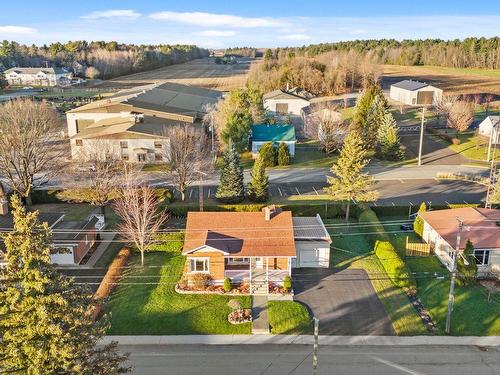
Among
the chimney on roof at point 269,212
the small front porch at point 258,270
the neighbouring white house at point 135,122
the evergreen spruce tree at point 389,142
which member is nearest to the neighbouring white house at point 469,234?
the small front porch at point 258,270

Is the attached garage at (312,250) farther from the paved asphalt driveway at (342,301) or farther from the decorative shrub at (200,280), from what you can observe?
the decorative shrub at (200,280)

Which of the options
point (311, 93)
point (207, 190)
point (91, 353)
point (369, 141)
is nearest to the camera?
point (91, 353)

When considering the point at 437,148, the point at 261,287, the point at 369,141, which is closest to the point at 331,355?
the point at 261,287

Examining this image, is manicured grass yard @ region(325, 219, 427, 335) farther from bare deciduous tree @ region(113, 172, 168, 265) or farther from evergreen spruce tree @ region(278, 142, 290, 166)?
evergreen spruce tree @ region(278, 142, 290, 166)

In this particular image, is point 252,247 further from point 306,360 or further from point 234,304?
point 306,360

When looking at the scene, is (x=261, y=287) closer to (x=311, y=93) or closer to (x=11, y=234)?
(x=11, y=234)
